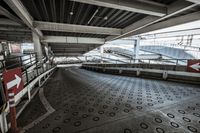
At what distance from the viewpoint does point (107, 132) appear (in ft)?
6.15

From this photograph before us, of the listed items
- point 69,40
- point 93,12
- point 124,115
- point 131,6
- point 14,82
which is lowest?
point 124,115

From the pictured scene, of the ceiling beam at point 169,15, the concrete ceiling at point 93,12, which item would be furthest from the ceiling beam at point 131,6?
the ceiling beam at point 169,15

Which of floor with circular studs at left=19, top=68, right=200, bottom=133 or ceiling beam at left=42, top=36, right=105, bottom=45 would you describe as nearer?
floor with circular studs at left=19, top=68, right=200, bottom=133

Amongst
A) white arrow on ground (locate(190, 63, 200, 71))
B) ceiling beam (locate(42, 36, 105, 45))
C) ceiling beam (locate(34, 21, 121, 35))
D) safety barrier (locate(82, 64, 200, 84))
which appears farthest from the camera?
ceiling beam (locate(42, 36, 105, 45))

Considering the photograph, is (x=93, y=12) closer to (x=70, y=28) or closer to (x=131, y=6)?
(x=131, y=6)

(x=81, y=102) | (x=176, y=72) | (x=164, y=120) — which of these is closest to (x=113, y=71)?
(x=176, y=72)

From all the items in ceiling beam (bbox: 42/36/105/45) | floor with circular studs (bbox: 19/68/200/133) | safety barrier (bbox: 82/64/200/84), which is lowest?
floor with circular studs (bbox: 19/68/200/133)

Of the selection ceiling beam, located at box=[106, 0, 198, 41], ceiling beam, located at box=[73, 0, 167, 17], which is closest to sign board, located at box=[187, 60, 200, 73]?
ceiling beam, located at box=[106, 0, 198, 41]

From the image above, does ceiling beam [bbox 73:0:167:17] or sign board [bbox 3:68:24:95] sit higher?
ceiling beam [bbox 73:0:167:17]

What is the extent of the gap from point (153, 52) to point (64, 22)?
24.8 m

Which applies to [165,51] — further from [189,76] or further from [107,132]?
[107,132]

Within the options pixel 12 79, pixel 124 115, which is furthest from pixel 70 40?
pixel 124 115

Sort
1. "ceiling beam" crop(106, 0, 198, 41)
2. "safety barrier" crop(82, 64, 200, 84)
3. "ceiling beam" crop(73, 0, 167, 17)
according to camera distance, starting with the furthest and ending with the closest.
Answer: "safety barrier" crop(82, 64, 200, 84), "ceiling beam" crop(106, 0, 198, 41), "ceiling beam" crop(73, 0, 167, 17)

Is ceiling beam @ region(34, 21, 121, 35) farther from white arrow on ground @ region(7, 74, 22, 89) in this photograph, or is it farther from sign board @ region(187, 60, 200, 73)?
sign board @ region(187, 60, 200, 73)
